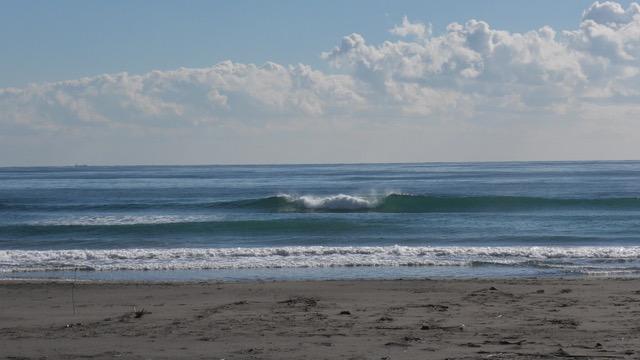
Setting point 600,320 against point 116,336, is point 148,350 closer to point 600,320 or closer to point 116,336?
point 116,336

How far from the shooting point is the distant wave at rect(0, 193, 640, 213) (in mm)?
40875

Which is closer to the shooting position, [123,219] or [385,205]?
[123,219]

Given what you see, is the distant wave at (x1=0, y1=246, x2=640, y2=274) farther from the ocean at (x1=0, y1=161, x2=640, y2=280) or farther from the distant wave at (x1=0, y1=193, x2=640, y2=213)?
the distant wave at (x1=0, y1=193, x2=640, y2=213)

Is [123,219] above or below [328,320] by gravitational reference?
below

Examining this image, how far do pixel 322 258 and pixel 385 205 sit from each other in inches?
938

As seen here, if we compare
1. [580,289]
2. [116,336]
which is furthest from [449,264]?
[116,336]

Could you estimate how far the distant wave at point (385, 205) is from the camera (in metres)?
40.9

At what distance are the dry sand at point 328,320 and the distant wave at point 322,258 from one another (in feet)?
11.6

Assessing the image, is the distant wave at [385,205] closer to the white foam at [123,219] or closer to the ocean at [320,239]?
the ocean at [320,239]

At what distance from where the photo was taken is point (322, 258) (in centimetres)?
1973

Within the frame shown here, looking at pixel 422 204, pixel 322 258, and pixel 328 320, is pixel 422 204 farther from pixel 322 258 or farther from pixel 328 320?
pixel 328 320

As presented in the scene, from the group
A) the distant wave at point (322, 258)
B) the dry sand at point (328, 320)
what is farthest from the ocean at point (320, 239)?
the dry sand at point (328, 320)

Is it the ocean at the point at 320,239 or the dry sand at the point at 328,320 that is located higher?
the dry sand at the point at 328,320

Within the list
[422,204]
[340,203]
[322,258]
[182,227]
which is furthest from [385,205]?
[322,258]
